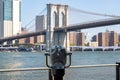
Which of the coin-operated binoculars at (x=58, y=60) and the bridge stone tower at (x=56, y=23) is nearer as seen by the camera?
the coin-operated binoculars at (x=58, y=60)

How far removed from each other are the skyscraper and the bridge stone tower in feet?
122

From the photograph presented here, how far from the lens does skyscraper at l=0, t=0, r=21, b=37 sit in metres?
117

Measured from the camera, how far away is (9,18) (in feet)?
420

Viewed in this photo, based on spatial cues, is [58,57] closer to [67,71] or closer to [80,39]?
[67,71]

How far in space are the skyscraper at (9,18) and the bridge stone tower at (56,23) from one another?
122 feet

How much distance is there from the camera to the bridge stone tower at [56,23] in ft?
220

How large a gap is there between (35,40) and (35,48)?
1405 cm

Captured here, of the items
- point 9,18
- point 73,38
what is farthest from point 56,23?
point 9,18

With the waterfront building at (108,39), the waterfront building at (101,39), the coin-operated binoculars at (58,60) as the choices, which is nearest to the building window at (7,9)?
the waterfront building at (101,39)

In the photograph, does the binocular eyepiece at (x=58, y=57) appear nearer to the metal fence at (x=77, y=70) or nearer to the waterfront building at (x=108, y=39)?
the metal fence at (x=77, y=70)

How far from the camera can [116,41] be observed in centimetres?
11388

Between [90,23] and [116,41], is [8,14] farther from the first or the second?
[90,23]

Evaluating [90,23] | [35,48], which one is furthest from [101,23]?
[35,48]

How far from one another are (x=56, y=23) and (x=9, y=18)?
183 feet
